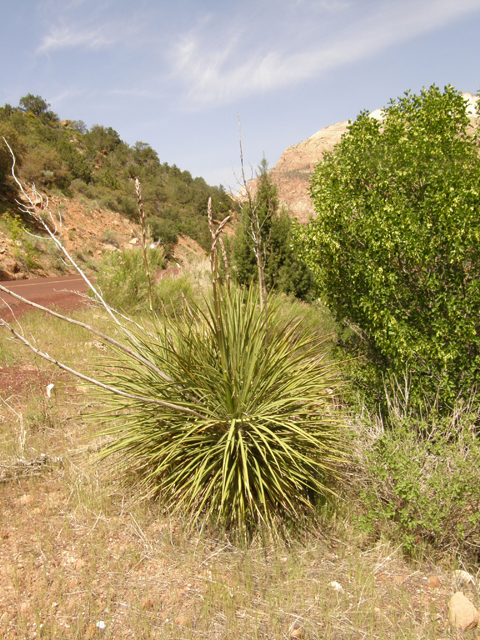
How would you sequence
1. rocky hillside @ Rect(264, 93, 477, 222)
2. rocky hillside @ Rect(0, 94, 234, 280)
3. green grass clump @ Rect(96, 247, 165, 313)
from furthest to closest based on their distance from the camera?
rocky hillside @ Rect(264, 93, 477, 222) → rocky hillside @ Rect(0, 94, 234, 280) → green grass clump @ Rect(96, 247, 165, 313)

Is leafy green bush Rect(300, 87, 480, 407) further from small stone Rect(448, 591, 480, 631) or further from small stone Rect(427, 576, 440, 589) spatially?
small stone Rect(448, 591, 480, 631)

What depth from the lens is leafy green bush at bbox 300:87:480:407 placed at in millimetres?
3746

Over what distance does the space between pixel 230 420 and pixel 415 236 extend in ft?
7.88

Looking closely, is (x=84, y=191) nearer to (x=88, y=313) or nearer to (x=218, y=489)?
(x=88, y=313)

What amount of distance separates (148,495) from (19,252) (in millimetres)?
17317

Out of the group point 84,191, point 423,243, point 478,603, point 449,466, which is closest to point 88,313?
point 423,243

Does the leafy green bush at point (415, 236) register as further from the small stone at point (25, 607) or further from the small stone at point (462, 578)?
the small stone at point (25, 607)

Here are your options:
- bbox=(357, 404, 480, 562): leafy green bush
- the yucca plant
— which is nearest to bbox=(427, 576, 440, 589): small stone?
bbox=(357, 404, 480, 562): leafy green bush

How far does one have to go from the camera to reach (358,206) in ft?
14.1

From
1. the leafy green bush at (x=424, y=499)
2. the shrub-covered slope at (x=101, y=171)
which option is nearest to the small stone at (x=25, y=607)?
the leafy green bush at (x=424, y=499)

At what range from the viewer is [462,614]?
2188mm

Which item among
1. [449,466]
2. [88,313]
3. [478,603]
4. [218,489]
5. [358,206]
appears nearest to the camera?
[478,603]

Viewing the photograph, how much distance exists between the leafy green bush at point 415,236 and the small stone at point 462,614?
1.78m

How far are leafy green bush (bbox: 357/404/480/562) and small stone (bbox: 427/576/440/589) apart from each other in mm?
187
